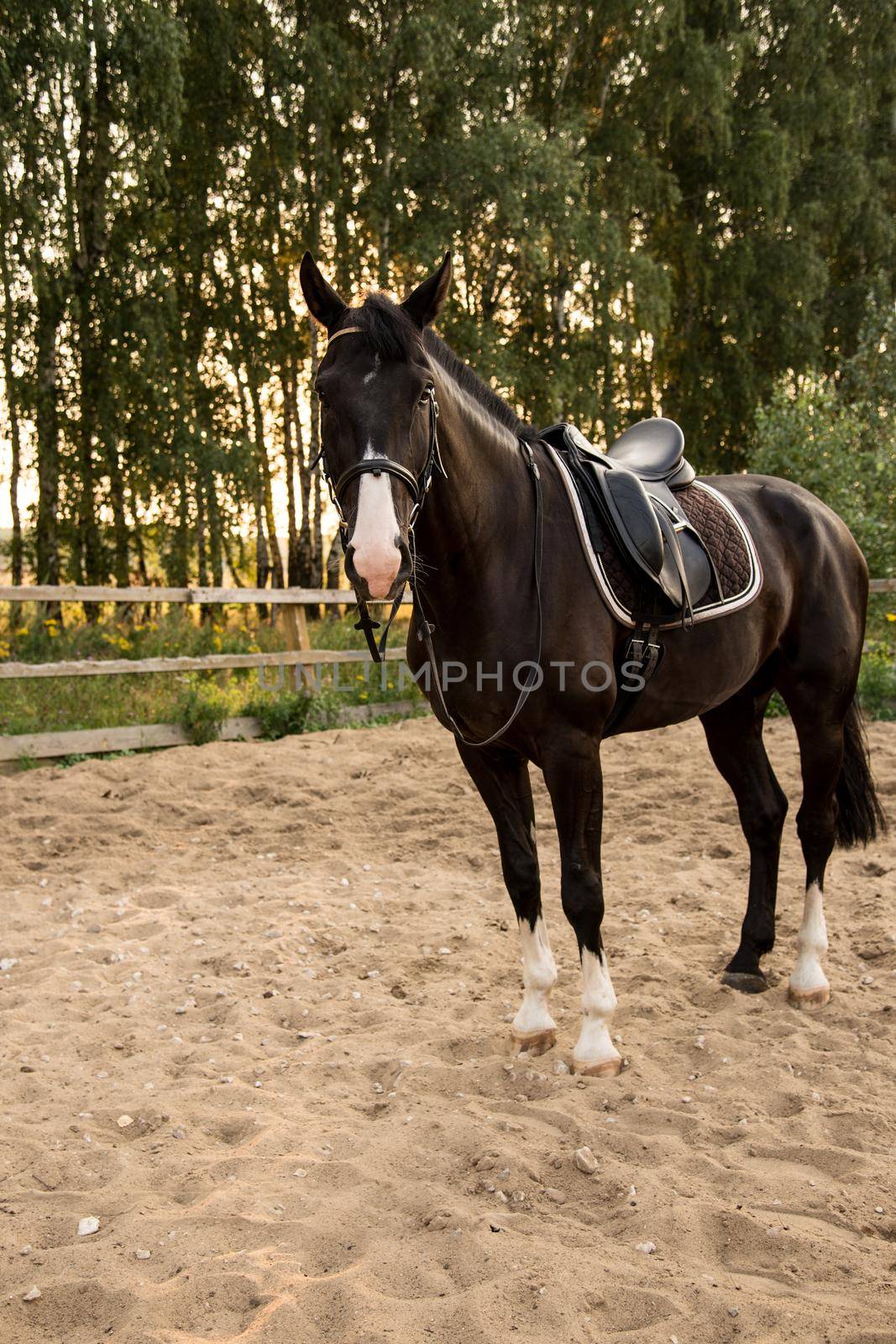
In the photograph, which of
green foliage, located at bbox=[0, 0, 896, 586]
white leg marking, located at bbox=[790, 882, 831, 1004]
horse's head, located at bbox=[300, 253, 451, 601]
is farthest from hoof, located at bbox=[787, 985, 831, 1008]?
green foliage, located at bbox=[0, 0, 896, 586]

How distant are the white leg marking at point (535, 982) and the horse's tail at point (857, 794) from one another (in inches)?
60.8

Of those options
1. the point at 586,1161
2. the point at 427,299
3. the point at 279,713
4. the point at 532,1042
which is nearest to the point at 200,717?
the point at 279,713

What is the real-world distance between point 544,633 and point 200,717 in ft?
17.2

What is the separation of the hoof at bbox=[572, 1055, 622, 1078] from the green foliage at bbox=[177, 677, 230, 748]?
5.08 meters

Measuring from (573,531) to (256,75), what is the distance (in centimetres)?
1266

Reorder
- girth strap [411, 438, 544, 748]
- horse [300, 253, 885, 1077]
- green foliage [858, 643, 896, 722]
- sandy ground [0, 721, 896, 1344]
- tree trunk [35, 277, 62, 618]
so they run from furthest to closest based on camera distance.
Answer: tree trunk [35, 277, 62, 618], green foliage [858, 643, 896, 722], girth strap [411, 438, 544, 748], horse [300, 253, 885, 1077], sandy ground [0, 721, 896, 1344]

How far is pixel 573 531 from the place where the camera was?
9.93ft

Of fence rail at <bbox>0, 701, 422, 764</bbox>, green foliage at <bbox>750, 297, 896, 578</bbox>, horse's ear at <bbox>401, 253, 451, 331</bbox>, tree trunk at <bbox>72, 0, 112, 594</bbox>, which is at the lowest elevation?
fence rail at <bbox>0, 701, 422, 764</bbox>

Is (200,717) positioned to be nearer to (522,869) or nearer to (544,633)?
(522,869)

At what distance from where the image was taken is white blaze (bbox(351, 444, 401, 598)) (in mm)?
2145

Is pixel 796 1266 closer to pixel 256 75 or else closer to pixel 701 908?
pixel 701 908

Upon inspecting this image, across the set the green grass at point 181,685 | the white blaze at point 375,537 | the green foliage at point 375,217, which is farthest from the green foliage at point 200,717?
the white blaze at point 375,537

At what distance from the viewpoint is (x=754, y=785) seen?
12.6ft

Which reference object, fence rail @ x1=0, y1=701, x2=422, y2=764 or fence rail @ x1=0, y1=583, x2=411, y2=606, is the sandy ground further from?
fence rail @ x1=0, y1=583, x2=411, y2=606
